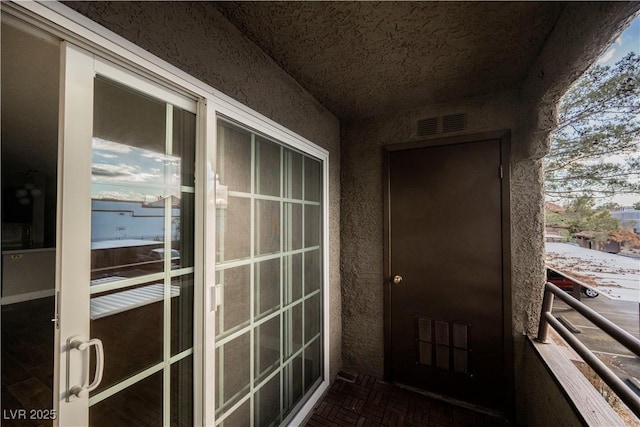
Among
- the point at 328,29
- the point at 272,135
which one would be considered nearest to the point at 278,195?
the point at 272,135

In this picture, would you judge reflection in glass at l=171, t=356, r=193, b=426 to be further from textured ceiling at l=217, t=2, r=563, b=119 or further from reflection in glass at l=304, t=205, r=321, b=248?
textured ceiling at l=217, t=2, r=563, b=119

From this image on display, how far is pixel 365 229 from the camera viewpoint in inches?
97.2

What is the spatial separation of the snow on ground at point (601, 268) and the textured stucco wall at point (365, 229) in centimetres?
126

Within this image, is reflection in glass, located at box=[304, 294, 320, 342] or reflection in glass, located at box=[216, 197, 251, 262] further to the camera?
reflection in glass, located at box=[304, 294, 320, 342]

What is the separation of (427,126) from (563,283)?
159 cm

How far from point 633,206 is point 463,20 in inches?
54.1

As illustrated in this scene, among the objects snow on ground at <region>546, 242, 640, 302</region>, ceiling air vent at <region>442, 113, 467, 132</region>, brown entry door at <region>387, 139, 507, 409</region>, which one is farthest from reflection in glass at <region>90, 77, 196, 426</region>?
snow on ground at <region>546, 242, 640, 302</region>

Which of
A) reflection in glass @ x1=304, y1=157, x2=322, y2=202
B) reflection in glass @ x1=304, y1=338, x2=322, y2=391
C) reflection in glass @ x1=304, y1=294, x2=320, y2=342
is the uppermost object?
reflection in glass @ x1=304, y1=157, x2=322, y2=202

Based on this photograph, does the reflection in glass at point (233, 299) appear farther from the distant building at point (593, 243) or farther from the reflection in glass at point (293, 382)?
the distant building at point (593, 243)

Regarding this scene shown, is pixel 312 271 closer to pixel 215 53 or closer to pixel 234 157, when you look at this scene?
pixel 234 157

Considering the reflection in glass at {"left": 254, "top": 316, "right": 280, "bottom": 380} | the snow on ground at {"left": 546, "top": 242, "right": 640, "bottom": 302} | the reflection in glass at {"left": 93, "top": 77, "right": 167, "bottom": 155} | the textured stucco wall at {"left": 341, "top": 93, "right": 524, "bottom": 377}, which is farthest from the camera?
the textured stucco wall at {"left": 341, "top": 93, "right": 524, "bottom": 377}

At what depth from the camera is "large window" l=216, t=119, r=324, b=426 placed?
53.2 inches

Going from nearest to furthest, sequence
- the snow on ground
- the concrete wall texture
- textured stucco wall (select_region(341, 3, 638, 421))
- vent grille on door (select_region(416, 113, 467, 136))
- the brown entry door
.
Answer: the concrete wall texture < textured stucco wall (select_region(341, 3, 638, 421)) < the snow on ground < the brown entry door < vent grille on door (select_region(416, 113, 467, 136))

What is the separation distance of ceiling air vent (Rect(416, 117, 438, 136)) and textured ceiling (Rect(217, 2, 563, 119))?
0.21 meters
